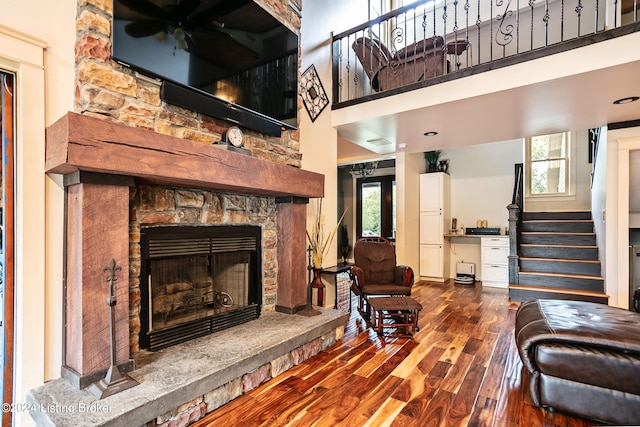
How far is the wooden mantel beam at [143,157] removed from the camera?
1502mm

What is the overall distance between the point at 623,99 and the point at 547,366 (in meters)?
2.93

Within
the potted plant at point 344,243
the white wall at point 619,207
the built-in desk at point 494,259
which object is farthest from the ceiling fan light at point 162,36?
the potted plant at point 344,243

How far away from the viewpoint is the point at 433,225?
6141 mm

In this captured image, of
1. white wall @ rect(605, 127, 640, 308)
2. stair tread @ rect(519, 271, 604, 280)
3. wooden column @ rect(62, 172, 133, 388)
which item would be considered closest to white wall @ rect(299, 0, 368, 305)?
wooden column @ rect(62, 172, 133, 388)

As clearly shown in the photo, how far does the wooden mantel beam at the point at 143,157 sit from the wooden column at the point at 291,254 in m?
0.60

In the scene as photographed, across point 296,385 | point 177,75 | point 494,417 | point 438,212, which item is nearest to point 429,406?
point 494,417

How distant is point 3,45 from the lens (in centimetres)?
157

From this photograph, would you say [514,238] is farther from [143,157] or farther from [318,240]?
[143,157]

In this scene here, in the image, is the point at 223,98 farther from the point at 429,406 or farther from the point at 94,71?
the point at 429,406

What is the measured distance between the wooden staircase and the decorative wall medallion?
4032 millimetres

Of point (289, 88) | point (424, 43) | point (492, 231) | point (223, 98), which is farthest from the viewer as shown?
point (492, 231)

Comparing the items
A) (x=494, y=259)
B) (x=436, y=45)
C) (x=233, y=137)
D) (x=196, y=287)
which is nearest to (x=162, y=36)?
(x=233, y=137)

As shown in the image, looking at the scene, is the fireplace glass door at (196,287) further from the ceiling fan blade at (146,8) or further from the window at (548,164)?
the window at (548,164)

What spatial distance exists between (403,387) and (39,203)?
8.37ft
